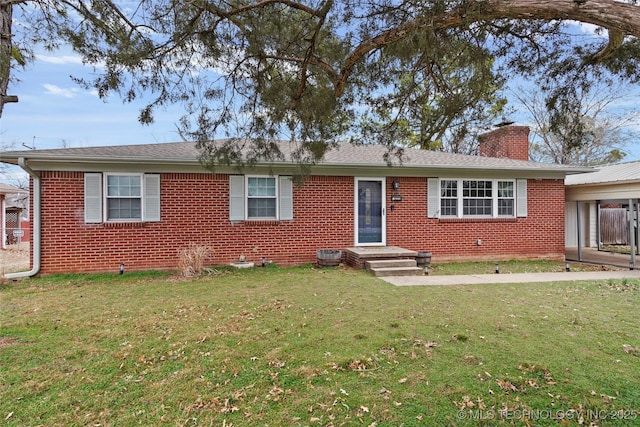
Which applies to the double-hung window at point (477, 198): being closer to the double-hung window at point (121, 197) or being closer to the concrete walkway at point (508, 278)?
the concrete walkway at point (508, 278)

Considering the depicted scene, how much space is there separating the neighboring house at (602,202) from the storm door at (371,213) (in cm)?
600

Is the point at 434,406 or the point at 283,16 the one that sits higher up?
the point at 283,16

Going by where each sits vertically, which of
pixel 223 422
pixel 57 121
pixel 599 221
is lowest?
pixel 223 422

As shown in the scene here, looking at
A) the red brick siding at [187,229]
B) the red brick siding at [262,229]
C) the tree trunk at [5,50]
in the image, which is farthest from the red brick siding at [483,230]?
the tree trunk at [5,50]

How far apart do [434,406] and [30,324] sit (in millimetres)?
5138

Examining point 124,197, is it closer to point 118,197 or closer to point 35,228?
point 118,197

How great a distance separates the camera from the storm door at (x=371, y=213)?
33.8 feet

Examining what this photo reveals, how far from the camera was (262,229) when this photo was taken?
31.6 feet

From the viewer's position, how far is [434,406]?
289 cm

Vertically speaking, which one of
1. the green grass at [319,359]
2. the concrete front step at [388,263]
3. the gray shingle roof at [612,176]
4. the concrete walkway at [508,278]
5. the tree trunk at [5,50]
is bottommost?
the green grass at [319,359]

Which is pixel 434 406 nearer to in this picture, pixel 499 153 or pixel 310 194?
pixel 310 194

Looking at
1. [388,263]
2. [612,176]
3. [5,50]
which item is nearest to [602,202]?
[612,176]

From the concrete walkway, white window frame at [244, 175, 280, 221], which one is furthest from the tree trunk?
the concrete walkway

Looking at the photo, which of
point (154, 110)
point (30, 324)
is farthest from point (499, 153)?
point (30, 324)
